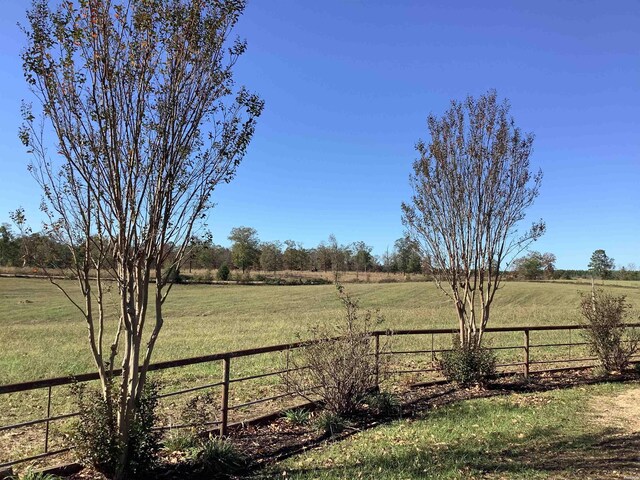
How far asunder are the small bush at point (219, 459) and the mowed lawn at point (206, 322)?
1.79m

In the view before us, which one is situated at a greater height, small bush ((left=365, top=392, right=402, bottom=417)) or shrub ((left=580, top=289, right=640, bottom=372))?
shrub ((left=580, top=289, right=640, bottom=372))

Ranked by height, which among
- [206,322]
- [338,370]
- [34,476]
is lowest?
[206,322]

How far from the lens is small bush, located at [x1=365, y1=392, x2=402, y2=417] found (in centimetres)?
662

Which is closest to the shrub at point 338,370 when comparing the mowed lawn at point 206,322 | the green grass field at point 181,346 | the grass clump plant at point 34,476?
the green grass field at point 181,346

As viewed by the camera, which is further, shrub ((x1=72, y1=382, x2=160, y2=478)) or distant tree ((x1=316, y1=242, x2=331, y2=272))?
distant tree ((x1=316, y1=242, x2=331, y2=272))

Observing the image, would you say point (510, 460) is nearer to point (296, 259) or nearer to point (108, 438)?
point (108, 438)

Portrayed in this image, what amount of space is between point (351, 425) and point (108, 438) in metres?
3.19

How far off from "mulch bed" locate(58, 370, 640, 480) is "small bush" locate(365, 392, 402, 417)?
12cm

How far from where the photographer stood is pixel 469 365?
834cm

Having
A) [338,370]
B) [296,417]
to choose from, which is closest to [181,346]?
[296,417]

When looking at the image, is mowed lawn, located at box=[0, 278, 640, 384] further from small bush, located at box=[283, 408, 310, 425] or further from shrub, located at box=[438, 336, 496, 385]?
shrub, located at box=[438, 336, 496, 385]

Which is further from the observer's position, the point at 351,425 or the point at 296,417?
the point at 296,417

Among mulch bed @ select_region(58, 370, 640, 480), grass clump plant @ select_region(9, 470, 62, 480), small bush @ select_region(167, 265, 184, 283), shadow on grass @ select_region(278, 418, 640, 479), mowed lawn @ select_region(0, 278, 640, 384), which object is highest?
small bush @ select_region(167, 265, 184, 283)

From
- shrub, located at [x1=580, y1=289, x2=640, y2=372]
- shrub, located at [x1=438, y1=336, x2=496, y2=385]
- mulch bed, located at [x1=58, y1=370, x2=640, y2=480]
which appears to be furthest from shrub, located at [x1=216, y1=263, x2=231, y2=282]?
shrub, located at [x1=438, y1=336, x2=496, y2=385]
